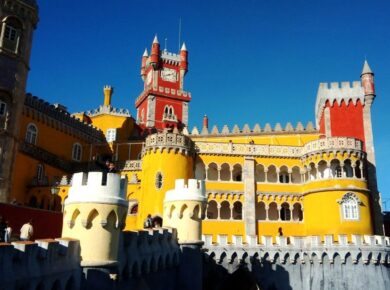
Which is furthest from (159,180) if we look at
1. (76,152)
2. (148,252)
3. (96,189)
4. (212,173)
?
(96,189)

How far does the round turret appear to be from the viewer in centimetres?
2278

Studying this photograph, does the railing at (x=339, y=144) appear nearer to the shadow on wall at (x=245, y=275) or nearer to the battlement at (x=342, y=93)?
the battlement at (x=342, y=93)

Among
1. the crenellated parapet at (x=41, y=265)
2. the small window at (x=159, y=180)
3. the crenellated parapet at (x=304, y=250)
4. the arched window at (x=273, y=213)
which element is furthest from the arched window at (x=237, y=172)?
the crenellated parapet at (x=41, y=265)

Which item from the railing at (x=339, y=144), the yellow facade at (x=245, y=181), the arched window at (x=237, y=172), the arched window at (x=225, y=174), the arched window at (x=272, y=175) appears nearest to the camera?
the yellow facade at (x=245, y=181)

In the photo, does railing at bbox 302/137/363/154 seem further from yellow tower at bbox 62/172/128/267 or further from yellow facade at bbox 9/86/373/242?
yellow tower at bbox 62/172/128/267

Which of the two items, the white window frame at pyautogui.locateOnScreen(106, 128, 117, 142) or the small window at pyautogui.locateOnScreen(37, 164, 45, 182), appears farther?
the white window frame at pyautogui.locateOnScreen(106, 128, 117, 142)

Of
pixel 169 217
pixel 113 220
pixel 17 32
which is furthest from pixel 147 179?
pixel 113 220

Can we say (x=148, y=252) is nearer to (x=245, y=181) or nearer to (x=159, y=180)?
(x=159, y=180)

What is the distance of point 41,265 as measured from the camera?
1091cm

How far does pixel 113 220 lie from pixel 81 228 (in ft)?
3.38

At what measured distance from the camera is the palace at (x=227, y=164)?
3338cm

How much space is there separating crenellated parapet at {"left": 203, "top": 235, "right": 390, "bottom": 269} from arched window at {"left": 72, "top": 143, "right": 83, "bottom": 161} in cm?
2047

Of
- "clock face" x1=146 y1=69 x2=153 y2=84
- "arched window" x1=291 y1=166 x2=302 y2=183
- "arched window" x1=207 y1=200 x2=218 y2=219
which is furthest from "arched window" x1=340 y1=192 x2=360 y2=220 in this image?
"clock face" x1=146 y1=69 x2=153 y2=84

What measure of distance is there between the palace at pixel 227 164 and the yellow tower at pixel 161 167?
87mm
